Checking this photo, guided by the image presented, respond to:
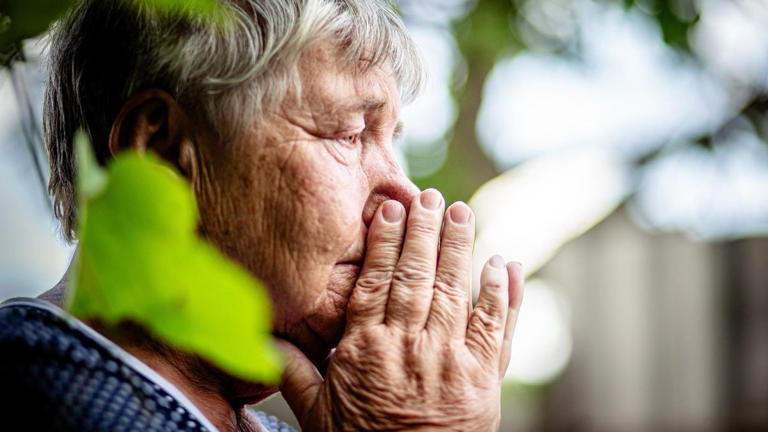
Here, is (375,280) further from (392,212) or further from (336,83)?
(336,83)

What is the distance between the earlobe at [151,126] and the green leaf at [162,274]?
118cm

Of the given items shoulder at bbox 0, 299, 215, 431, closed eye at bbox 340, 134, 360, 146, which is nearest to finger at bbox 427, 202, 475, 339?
closed eye at bbox 340, 134, 360, 146

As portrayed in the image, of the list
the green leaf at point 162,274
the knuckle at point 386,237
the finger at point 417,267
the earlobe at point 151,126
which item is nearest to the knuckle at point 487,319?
the finger at point 417,267

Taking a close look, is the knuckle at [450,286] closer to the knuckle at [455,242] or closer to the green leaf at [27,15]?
the knuckle at [455,242]

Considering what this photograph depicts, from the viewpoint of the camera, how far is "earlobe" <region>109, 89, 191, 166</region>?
173 centimetres

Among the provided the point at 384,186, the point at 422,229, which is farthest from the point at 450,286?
the point at 384,186

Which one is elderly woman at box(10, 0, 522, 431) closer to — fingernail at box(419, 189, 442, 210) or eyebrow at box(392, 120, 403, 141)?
fingernail at box(419, 189, 442, 210)

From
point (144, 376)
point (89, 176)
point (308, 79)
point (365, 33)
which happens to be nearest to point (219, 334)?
point (89, 176)

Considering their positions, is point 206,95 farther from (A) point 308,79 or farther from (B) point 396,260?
(B) point 396,260

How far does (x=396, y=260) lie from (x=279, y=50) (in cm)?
56

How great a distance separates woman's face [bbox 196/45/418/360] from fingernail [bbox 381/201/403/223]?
2.7 inches

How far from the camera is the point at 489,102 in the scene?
7418 mm

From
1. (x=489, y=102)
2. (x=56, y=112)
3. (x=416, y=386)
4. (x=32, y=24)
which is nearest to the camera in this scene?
(x=32, y=24)

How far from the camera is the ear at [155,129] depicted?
5.67 feet
